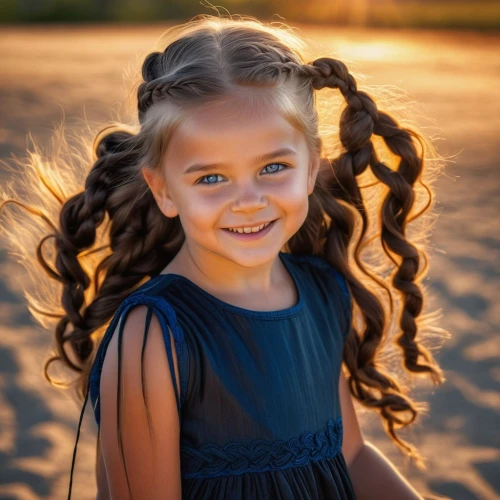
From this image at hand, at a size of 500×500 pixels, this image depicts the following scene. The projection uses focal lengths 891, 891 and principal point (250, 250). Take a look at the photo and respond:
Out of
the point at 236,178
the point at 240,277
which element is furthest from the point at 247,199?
the point at 240,277

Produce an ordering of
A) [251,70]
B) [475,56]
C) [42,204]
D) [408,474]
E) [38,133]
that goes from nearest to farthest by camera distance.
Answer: [251,70] < [42,204] < [408,474] < [38,133] < [475,56]

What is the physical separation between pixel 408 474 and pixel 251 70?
199cm

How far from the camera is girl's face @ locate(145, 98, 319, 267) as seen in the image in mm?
2131

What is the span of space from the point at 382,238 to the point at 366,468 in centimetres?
67

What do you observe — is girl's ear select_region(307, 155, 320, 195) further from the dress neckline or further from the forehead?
the dress neckline

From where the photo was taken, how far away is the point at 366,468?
2512 millimetres

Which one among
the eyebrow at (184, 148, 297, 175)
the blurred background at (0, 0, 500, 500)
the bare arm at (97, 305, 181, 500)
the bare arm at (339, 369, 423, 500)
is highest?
the eyebrow at (184, 148, 297, 175)

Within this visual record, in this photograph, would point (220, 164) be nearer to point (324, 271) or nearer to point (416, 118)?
point (324, 271)

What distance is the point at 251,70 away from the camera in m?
2.19

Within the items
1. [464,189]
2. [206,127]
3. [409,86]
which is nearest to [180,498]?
[206,127]

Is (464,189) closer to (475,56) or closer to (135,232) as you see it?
(135,232)

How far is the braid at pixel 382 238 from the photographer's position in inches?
100

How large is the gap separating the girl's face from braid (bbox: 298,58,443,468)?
0.36 m

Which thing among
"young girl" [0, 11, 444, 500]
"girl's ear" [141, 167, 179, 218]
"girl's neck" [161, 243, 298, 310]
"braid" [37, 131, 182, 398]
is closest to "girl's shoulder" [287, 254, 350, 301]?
"young girl" [0, 11, 444, 500]
